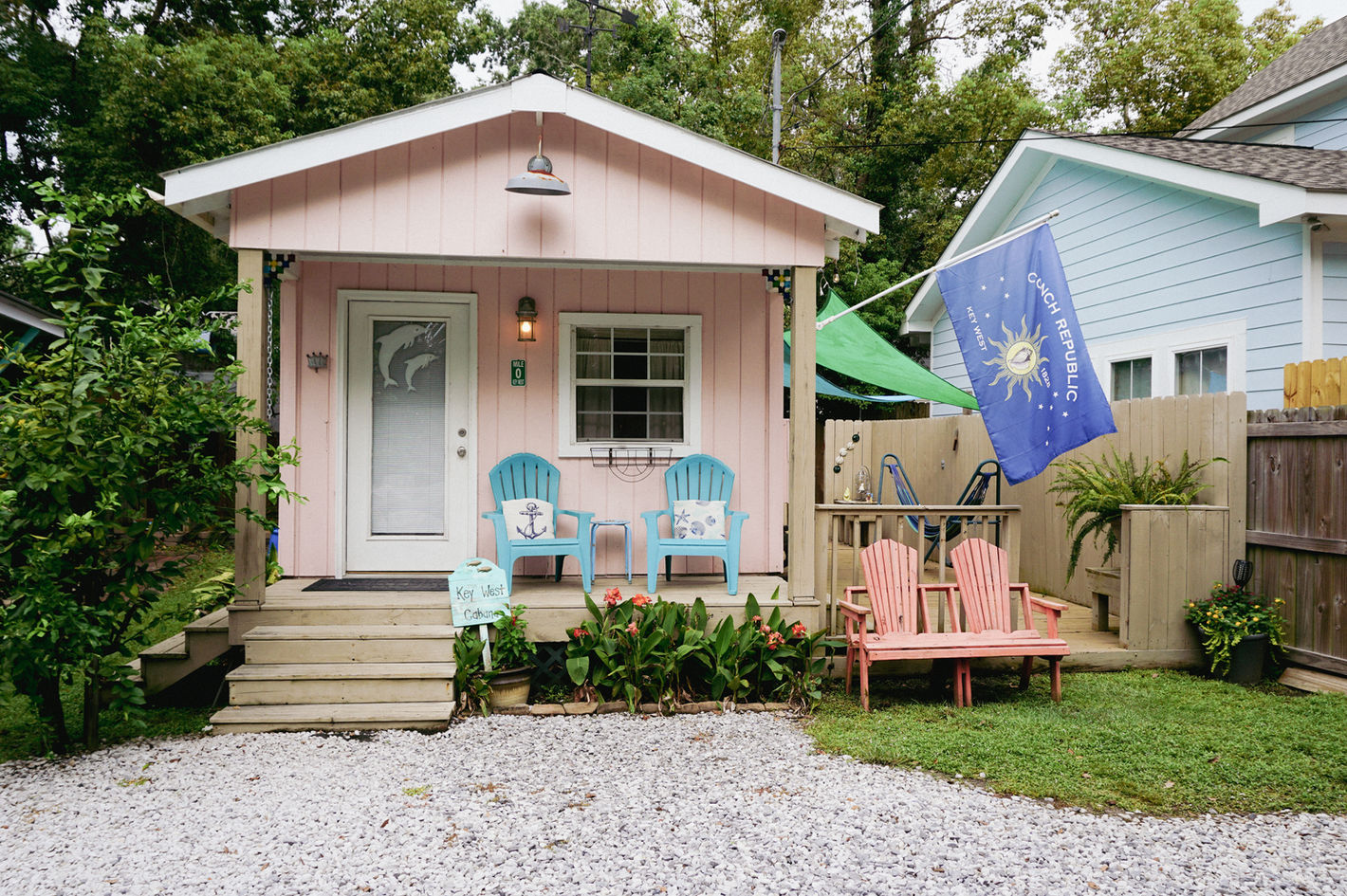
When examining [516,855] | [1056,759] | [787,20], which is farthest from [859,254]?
[516,855]

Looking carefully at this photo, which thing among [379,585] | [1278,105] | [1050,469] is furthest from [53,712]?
[1278,105]

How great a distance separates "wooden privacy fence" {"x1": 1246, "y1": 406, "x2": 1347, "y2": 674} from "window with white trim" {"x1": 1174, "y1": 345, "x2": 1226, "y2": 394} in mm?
1519

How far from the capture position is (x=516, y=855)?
293 cm

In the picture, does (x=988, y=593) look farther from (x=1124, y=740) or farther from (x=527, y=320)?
(x=527, y=320)

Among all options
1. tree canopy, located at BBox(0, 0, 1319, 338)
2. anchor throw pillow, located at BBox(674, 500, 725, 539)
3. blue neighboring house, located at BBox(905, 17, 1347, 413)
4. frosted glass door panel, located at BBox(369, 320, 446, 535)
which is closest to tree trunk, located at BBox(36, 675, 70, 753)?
frosted glass door panel, located at BBox(369, 320, 446, 535)

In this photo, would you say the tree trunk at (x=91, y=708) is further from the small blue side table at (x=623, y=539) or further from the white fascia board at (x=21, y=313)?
the white fascia board at (x=21, y=313)

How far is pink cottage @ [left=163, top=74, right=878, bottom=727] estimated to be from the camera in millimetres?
4656

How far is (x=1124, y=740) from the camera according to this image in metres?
4.01

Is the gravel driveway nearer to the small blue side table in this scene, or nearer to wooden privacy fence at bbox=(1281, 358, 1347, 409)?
the small blue side table

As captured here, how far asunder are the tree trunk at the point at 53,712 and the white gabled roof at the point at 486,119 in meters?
2.40

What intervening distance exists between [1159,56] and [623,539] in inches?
626

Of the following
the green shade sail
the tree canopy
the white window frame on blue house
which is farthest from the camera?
the tree canopy

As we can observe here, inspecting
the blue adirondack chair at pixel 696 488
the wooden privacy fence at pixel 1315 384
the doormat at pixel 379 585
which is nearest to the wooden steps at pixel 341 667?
the doormat at pixel 379 585

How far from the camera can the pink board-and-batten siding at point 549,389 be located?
5621mm
